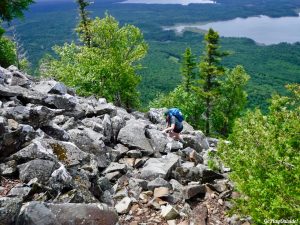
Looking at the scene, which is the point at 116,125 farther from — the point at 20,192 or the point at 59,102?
the point at 20,192

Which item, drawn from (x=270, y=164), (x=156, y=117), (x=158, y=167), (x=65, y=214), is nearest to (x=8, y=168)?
(x=65, y=214)

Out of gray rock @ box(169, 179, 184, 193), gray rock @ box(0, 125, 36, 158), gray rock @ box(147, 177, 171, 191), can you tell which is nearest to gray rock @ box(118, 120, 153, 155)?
gray rock @ box(169, 179, 184, 193)

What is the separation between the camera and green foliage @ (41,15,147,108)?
41938 millimetres

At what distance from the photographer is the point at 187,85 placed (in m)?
66.4

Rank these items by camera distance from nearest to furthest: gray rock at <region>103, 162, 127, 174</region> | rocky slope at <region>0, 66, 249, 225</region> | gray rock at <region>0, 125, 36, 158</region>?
rocky slope at <region>0, 66, 249, 225</region> < gray rock at <region>0, 125, 36, 158</region> < gray rock at <region>103, 162, 127, 174</region>

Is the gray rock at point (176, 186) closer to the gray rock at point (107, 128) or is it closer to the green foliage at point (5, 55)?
the gray rock at point (107, 128)

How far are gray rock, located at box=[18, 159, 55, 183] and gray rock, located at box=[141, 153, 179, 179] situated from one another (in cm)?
560

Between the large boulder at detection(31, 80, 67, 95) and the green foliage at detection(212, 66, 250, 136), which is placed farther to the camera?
the green foliage at detection(212, 66, 250, 136)

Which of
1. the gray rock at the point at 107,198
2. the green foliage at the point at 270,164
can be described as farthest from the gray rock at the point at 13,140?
the green foliage at the point at 270,164

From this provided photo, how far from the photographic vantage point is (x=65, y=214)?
424 inches

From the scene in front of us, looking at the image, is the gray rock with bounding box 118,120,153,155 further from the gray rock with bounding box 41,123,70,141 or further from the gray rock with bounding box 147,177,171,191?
the gray rock with bounding box 41,123,70,141

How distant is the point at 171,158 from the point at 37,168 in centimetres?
832

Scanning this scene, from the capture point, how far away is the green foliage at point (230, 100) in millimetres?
61469

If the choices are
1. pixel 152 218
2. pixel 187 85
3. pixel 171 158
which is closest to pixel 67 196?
pixel 152 218
